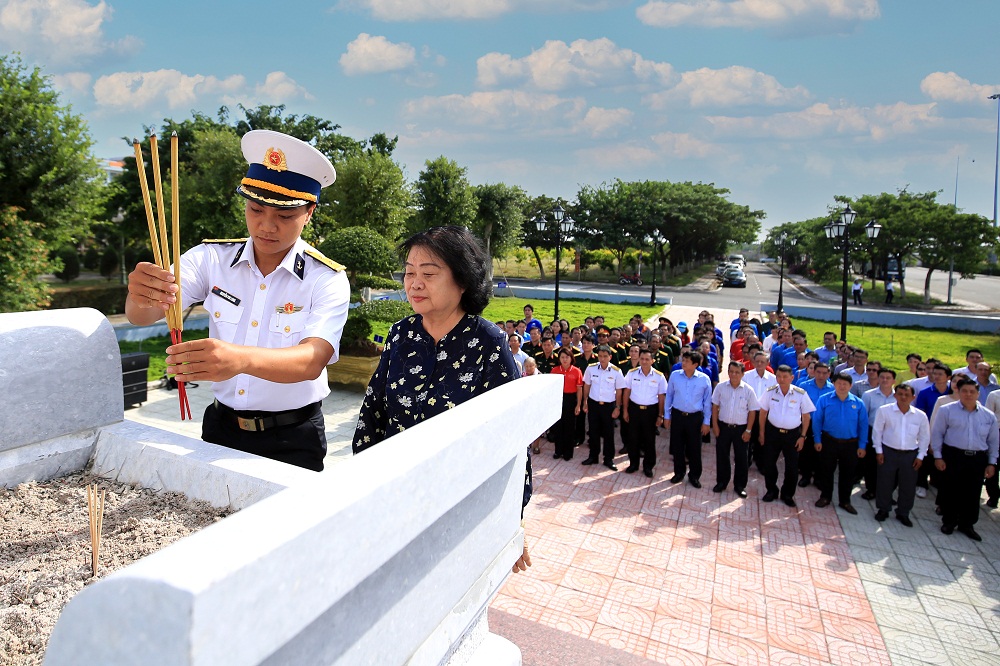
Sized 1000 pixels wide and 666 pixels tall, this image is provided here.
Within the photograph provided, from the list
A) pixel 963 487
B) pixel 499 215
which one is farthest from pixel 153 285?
pixel 499 215

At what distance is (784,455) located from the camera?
6777 millimetres

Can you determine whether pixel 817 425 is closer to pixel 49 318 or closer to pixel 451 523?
pixel 451 523

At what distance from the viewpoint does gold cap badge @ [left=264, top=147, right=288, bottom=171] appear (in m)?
2.36

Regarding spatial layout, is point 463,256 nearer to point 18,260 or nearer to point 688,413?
point 688,413

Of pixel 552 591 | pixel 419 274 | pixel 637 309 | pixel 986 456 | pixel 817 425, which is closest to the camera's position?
pixel 419 274

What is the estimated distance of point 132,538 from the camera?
1.91 metres

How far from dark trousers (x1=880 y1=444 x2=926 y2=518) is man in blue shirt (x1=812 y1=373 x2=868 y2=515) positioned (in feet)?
0.86

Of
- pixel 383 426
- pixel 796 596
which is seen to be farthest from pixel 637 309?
pixel 383 426

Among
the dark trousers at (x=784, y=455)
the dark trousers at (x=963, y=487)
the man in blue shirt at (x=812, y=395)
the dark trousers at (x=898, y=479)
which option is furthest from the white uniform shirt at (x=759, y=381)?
the dark trousers at (x=963, y=487)

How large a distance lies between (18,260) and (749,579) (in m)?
11.8

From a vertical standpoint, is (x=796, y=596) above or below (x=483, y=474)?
below

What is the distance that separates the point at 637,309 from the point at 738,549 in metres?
20.6

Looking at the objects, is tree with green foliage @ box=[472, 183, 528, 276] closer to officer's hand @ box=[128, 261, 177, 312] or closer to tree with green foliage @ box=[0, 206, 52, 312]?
tree with green foliage @ box=[0, 206, 52, 312]

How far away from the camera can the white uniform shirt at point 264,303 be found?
7.91ft
